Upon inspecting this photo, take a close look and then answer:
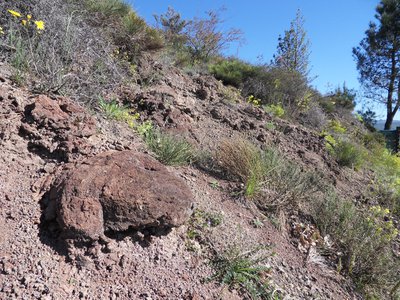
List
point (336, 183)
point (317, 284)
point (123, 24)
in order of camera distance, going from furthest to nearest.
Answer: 1. point (123, 24)
2. point (336, 183)
3. point (317, 284)

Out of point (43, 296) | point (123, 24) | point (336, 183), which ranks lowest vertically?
point (43, 296)

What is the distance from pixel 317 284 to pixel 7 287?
7.47 feet

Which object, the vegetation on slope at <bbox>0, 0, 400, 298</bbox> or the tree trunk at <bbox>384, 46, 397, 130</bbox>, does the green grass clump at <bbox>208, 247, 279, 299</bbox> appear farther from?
the tree trunk at <bbox>384, 46, 397, 130</bbox>

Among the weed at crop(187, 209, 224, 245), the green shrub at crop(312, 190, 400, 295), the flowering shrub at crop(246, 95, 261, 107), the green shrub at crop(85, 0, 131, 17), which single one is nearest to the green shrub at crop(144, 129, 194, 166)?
the weed at crop(187, 209, 224, 245)

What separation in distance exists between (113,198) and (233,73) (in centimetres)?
701

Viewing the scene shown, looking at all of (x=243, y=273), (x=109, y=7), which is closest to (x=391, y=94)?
(x=109, y=7)

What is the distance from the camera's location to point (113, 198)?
2309mm

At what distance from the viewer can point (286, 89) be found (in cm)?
908

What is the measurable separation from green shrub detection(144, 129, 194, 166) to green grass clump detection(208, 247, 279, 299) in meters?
1.18

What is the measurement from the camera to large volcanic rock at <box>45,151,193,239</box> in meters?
2.21

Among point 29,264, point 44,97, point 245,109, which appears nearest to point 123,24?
point 245,109

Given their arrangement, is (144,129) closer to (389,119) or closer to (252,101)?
(252,101)

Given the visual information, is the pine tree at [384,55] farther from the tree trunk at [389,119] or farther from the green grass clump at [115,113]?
the green grass clump at [115,113]

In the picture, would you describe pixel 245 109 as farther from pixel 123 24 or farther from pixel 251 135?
Answer: pixel 123 24
